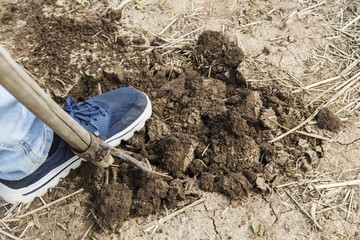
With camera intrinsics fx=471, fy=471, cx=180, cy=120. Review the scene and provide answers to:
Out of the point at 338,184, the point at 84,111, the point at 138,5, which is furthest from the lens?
the point at 138,5

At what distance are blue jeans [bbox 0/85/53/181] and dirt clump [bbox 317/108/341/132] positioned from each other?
1.59 metres

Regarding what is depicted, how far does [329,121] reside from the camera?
9.32ft

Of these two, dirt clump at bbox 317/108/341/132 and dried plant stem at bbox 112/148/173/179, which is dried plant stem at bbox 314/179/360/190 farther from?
dried plant stem at bbox 112/148/173/179

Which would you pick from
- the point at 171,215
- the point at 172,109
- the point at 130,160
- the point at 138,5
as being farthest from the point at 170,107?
the point at 138,5

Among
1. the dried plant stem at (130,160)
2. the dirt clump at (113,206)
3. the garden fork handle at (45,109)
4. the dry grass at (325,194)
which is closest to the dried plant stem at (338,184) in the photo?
the dry grass at (325,194)

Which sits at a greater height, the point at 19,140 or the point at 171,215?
the point at 19,140

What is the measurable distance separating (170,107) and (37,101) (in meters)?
1.16

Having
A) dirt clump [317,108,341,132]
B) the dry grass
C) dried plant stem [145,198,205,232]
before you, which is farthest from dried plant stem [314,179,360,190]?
dried plant stem [145,198,205,232]

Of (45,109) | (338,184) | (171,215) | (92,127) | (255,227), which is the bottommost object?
(338,184)

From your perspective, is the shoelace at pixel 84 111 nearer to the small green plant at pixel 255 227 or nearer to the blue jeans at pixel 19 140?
the blue jeans at pixel 19 140

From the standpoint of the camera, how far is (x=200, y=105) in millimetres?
2961

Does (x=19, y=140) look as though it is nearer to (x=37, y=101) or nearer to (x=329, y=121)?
(x=37, y=101)

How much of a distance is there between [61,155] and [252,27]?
1.66 metres

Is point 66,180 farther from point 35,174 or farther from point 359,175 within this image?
point 359,175
